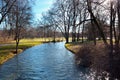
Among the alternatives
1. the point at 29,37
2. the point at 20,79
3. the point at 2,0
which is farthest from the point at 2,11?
the point at 29,37

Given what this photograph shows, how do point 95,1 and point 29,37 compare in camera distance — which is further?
point 29,37

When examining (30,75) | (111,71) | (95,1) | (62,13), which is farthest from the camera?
(62,13)

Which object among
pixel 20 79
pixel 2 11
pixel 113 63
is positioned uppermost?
pixel 2 11

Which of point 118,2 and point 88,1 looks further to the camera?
point 88,1

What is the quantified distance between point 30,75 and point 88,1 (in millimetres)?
14579

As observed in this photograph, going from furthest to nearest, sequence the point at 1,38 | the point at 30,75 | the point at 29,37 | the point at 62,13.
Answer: the point at 29,37 < the point at 62,13 < the point at 1,38 < the point at 30,75

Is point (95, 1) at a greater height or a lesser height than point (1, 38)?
greater

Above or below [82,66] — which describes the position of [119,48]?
above

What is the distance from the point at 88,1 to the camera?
31.8m

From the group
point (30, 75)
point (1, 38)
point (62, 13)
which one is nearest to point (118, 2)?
point (30, 75)

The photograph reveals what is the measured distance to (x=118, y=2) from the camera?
26.4 metres

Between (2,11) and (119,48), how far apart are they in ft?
59.5

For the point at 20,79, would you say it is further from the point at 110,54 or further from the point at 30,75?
the point at 110,54

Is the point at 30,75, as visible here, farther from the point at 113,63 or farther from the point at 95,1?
the point at 95,1
